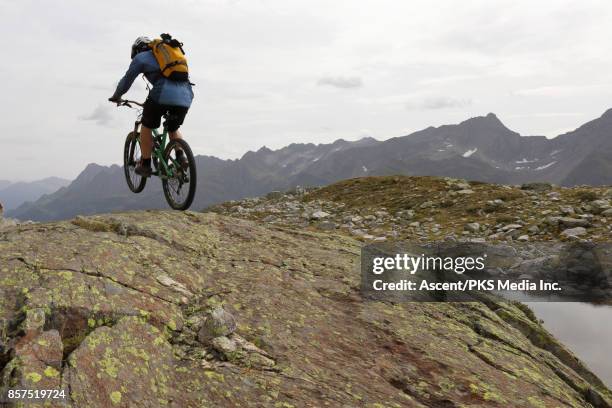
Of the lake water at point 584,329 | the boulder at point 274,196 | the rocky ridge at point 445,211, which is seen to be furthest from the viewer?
the boulder at point 274,196

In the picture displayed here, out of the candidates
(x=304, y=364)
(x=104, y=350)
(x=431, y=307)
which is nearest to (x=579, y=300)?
(x=431, y=307)

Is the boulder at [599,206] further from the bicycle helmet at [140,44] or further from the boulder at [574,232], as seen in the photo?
the bicycle helmet at [140,44]

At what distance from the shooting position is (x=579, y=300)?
17.6m

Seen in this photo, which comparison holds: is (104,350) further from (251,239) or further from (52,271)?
(251,239)

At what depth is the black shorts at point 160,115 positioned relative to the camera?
10297 millimetres

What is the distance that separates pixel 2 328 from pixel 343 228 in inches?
822

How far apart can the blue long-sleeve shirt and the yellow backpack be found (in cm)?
15

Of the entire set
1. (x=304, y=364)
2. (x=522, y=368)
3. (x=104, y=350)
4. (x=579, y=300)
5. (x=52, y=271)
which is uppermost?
(x=52, y=271)

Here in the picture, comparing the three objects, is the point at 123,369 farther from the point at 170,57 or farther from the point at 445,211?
the point at 445,211

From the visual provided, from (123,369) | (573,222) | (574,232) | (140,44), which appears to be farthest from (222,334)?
(573,222)

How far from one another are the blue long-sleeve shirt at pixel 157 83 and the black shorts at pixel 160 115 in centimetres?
27

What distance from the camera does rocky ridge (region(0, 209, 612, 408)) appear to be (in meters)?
5.04

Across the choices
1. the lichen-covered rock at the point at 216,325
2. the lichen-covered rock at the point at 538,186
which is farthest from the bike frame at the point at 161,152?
the lichen-covered rock at the point at 538,186

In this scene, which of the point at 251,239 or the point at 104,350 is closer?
the point at 104,350
